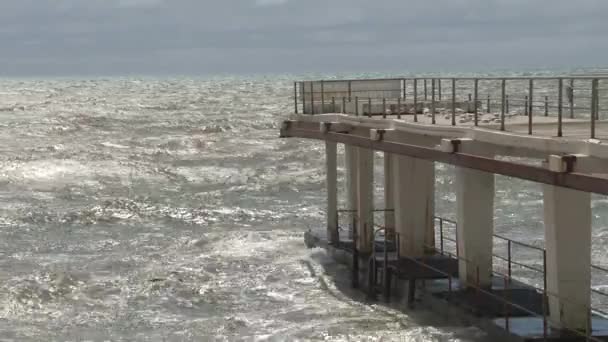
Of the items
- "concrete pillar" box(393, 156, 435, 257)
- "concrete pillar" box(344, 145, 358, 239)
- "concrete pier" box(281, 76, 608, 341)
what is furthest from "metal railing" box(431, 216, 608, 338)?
"concrete pillar" box(344, 145, 358, 239)

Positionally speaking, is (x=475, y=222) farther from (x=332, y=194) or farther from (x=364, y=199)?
(x=332, y=194)

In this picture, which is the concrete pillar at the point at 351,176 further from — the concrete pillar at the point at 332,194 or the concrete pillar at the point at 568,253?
the concrete pillar at the point at 568,253

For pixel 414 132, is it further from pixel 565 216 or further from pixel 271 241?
pixel 271 241

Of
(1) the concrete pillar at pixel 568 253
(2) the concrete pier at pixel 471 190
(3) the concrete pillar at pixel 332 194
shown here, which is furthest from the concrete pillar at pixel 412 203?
(1) the concrete pillar at pixel 568 253

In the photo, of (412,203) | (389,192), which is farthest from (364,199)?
(412,203)

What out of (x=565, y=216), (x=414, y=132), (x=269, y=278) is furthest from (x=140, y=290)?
(x=565, y=216)

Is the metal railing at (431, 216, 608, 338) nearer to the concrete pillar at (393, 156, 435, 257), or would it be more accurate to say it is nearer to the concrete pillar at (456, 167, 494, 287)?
the concrete pillar at (456, 167, 494, 287)
